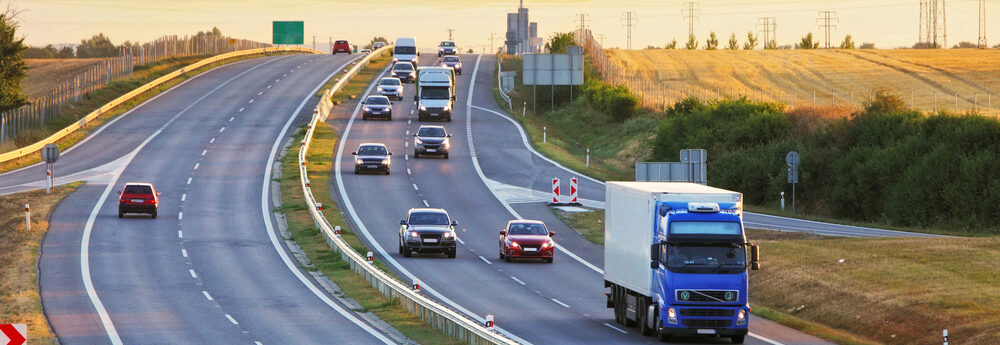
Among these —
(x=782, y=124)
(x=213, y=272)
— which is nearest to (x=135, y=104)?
(x=782, y=124)

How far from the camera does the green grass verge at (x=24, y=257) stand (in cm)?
2812

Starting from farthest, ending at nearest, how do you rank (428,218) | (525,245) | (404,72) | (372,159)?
1. (404,72)
2. (372,159)
3. (428,218)
4. (525,245)

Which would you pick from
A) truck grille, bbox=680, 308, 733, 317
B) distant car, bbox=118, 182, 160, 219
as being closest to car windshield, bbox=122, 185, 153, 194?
distant car, bbox=118, 182, 160, 219

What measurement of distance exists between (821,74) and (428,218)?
80539 mm

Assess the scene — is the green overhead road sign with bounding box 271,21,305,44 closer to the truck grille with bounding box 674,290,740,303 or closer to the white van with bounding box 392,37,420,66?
the white van with bounding box 392,37,420,66

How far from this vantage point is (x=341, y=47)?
474 feet

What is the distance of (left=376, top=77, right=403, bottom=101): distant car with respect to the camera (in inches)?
3698

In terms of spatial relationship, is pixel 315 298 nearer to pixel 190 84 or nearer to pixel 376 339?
pixel 376 339

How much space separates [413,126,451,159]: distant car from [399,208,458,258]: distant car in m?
26.0

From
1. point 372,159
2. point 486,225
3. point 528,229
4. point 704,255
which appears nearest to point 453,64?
point 372,159

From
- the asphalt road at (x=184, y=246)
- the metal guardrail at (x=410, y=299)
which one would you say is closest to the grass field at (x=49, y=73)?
the asphalt road at (x=184, y=246)

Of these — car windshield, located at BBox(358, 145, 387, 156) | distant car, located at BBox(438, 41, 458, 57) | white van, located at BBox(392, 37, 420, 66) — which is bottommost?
car windshield, located at BBox(358, 145, 387, 156)

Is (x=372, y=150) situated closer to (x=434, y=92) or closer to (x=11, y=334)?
(x=434, y=92)

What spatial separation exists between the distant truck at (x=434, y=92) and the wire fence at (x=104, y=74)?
895 inches
